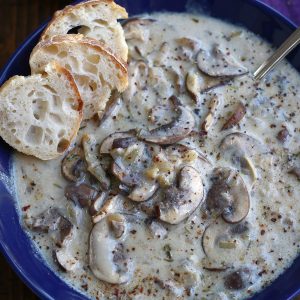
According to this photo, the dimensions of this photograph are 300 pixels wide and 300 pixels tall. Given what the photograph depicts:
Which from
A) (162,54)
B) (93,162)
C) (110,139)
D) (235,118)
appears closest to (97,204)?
(93,162)

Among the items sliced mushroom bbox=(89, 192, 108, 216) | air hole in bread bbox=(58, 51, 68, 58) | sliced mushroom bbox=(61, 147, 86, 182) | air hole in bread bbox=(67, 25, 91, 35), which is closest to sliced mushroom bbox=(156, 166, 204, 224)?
sliced mushroom bbox=(89, 192, 108, 216)

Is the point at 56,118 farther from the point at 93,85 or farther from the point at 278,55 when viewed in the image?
the point at 278,55

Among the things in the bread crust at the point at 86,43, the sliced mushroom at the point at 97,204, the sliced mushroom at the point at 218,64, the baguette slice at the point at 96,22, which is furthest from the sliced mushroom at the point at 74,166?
the sliced mushroom at the point at 218,64

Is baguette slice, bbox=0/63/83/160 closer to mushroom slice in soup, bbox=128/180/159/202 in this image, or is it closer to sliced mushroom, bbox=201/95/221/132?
mushroom slice in soup, bbox=128/180/159/202

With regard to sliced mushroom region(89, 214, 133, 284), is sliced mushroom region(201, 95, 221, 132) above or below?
above

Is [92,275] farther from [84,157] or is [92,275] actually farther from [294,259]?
[294,259]

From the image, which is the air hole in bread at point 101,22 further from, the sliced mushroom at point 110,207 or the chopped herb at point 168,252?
the chopped herb at point 168,252
